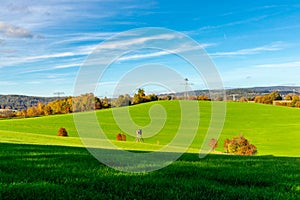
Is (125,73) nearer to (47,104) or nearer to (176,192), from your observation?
(176,192)

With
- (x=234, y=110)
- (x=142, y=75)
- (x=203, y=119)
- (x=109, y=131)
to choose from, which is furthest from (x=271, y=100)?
(x=142, y=75)

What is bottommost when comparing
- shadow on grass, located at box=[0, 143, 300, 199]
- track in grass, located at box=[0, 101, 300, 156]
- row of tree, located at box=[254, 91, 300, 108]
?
track in grass, located at box=[0, 101, 300, 156]

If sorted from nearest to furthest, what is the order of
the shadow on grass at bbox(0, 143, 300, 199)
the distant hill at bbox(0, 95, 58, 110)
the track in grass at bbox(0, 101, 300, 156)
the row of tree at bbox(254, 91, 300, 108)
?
the shadow on grass at bbox(0, 143, 300, 199) < the track in grass at bbox(0, 101, 300, 156) < the row of tree at bbox(254, 91, 300, 108) < the distant hill at bbox(0, 95, 58, 110)

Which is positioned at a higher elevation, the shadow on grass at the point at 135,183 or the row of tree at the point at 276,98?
the row of tree at the point at 276,98

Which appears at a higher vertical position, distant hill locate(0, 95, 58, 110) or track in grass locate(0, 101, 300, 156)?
distant hill locate(0, 95, 58, 110)

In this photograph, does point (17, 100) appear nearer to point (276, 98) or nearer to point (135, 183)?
point (276, 98)

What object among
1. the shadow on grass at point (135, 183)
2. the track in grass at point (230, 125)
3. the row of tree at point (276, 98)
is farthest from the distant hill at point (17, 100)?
the shadow on grass at point (135, 183)

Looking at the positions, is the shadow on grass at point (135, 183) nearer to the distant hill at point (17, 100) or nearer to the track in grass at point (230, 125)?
the track in grass at point (230, 125)

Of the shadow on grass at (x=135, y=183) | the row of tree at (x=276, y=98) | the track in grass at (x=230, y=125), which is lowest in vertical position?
the track in grass at (x=230, y=125)

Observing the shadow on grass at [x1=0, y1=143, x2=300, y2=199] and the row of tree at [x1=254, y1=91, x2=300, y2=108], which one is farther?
the row of tree at [x1=254, y1=91, x2=300, y2=108]

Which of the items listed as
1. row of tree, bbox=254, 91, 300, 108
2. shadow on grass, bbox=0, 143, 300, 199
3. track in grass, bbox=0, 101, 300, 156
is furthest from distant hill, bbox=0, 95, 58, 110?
shadow on grass, bbox=0, 143, 300, 199

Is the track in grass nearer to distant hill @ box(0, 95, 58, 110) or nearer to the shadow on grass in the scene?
distant hill @ box(0, 95, 58, 110)

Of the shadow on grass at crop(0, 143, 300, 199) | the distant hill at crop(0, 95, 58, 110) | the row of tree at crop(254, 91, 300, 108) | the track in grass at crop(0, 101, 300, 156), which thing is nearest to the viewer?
the shadow on grass at crop(0, 143, 300, 199)

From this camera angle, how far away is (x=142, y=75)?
11281 millimetres
